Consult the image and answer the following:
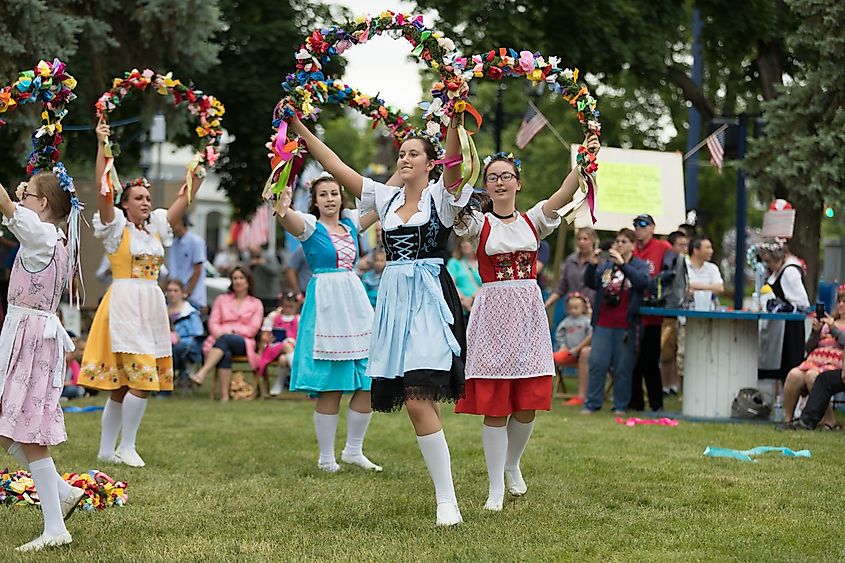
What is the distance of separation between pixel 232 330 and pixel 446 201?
7752 mm

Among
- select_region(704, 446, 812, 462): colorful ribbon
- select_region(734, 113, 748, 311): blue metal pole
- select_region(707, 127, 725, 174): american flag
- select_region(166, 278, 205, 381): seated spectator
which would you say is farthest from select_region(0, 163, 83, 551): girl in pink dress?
select_region(734, 113, 748, 311): blue metal pole

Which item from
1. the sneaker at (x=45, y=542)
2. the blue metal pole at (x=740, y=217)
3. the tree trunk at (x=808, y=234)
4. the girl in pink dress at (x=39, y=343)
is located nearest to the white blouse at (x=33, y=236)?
the girl in pink dress at (x=39, y=343)

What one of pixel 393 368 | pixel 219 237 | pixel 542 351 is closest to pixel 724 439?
pixel 542 351

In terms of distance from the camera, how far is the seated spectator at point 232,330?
13.5 metres

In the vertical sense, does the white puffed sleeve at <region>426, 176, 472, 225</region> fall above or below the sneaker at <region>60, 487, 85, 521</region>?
above

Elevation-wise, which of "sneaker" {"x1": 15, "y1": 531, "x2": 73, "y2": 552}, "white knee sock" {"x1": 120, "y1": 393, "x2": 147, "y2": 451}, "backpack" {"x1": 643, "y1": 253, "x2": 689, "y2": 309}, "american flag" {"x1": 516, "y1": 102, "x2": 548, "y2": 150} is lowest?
"sneaker" {"x1": 15, "y1": 531, "x2": 73, "y2": 552}

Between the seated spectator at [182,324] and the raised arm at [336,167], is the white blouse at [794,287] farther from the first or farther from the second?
the seated spectator at [182,324]

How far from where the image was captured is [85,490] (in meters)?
6.65

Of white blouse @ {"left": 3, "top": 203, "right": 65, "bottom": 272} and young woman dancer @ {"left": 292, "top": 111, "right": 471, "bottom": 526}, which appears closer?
white blouse @ {"left": 3, "top": 203, "right": 65, "bottom": 272}

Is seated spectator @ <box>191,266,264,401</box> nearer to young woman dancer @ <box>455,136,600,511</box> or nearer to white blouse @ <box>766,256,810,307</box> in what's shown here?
white blouse @ <box>766,256,810,307</box>

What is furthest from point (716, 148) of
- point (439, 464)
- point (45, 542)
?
point (45, 542)

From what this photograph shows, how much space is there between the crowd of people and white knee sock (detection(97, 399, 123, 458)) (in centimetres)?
1

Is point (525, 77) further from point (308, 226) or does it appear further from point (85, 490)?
point (85, 490)

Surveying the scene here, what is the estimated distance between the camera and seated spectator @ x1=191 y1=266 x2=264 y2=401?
13516 mm
